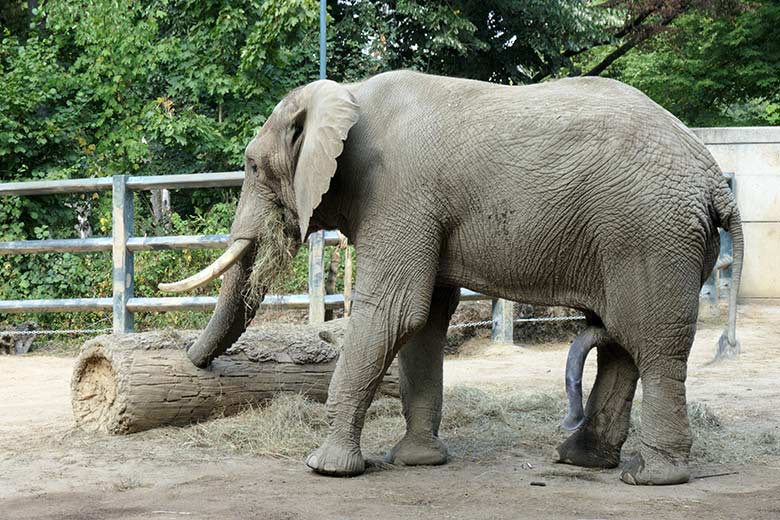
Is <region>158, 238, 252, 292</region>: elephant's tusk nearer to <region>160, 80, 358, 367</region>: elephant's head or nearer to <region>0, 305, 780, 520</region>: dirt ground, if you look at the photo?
<region>160, 80, 358, 367</region>: elephant's head

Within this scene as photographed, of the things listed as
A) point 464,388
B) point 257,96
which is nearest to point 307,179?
point 464,388

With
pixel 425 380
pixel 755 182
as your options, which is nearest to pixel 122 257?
pixel 425 380

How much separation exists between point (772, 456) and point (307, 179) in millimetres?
3016

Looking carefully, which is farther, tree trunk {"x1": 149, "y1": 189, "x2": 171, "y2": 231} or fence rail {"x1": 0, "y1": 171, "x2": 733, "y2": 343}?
tree trunk {"x1": 149, "y1": 189, "x2": 171, "y2": 231}

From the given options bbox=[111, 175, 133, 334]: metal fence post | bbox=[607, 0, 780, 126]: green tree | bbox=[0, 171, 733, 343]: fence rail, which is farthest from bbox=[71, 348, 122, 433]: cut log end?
bbox=[607, 0, 780, 126]: green tree

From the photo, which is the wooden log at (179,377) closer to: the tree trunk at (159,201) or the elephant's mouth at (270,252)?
the elephant's mouth at (270,252)

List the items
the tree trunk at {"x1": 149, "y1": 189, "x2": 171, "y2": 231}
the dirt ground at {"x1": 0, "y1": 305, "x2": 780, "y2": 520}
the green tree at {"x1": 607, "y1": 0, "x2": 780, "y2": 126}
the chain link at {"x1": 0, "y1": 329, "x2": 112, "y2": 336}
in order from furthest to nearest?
the green tree at {"x1": 607, "y1": 0, "x2": 780, "y2": 126} → the tree trunk at {"x1": 149, "y1": 189, "x2": 171, "y2": 231} → the chain link at {"x1": 0, "y1": 329, "x2": 112, "y2": 336} → the dirt ground at {"x1": 0, "y1": 305, "x2": 780, "y2": 520}

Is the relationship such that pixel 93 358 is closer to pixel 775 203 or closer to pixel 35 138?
pixel 35 138

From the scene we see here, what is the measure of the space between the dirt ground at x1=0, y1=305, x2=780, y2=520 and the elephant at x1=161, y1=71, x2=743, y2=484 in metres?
0.23

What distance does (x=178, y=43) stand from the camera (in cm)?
1608

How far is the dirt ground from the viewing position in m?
4.69

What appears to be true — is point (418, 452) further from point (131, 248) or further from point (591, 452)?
point (131, 248)

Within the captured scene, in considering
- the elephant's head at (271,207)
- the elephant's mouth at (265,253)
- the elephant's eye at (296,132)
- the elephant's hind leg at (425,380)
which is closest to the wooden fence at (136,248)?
the elephant's head at (271,207)

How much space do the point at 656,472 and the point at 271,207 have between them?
2.56 metres
